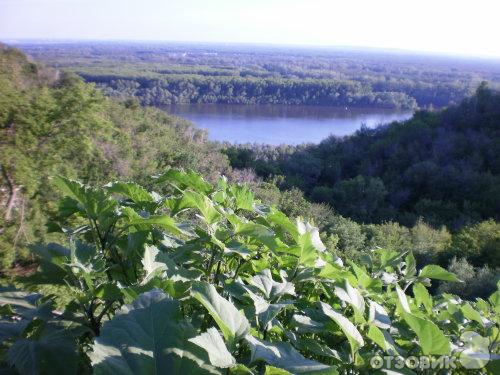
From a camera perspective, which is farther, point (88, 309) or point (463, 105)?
point (463, 105)

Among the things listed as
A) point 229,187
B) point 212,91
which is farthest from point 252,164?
point 212,91

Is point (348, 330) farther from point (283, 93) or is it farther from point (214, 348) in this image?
point (283, 93)

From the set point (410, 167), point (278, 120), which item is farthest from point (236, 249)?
point (278, 120)

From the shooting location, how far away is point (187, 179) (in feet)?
3.89

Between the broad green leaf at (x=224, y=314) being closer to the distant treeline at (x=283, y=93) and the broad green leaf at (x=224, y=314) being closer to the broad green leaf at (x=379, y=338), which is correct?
the broad green leaf at (x=379, y=338)

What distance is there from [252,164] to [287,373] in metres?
26.5

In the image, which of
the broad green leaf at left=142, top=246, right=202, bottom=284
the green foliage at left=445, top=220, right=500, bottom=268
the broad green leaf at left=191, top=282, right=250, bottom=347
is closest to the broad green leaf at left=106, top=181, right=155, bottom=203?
the broad green leaf at left=142, top=246, right=202, bottom=284

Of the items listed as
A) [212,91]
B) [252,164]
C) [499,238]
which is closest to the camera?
[499,238]

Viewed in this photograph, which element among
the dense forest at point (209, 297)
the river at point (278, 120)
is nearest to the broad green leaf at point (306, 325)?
the dense forest at point (209, 297)

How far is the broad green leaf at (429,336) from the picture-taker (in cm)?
77

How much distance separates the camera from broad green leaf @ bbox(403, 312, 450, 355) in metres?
0.77

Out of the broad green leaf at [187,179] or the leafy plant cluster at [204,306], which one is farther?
the broad green leaf at [187,179]

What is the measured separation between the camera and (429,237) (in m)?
15.2

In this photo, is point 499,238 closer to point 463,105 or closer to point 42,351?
point 42,351
